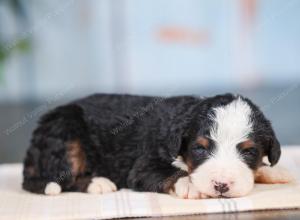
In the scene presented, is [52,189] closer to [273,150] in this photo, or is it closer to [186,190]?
[186,190]

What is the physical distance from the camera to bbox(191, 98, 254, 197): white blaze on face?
150 inches

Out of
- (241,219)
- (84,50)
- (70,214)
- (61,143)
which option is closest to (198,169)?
(241,219)

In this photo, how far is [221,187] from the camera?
381 cm

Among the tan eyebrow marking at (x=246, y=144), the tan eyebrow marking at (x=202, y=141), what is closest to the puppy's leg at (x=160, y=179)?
the tan eyebrow marking at (x=202, y=141)

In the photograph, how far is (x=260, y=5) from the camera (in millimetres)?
11938

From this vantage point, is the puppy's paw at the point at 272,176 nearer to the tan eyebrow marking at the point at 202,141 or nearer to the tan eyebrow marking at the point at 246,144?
the tan eyebrow marking at the point at 246,144

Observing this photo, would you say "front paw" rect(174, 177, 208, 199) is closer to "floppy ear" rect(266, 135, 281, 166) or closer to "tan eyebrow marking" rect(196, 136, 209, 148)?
"tan eyebrow marking" rect(196, 136, 209, 148)

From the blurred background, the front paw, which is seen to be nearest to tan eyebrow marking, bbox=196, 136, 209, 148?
the front paw

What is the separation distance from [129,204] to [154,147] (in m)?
0.55

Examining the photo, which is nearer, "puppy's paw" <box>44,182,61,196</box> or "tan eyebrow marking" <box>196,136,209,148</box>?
"tan eyebrow marking" <box>196,136,209,148</box>

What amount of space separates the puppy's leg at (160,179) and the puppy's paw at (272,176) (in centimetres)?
52

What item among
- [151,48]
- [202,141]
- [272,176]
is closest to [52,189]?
[202,141]

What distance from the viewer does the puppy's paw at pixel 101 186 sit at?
4395 millimetres

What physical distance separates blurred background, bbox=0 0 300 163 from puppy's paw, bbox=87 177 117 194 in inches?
263
